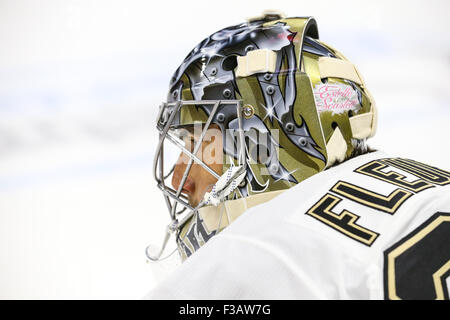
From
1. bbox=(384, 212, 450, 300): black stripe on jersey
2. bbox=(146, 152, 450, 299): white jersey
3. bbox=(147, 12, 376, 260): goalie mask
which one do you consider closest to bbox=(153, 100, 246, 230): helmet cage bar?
bbox=(147, 12, 376, 260): goalie mask

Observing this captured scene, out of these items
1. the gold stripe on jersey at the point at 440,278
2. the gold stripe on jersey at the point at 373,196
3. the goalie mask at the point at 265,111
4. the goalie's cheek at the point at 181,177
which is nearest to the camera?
the gold stripe on jersey at the point at 440,278

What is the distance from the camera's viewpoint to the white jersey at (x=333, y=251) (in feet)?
1.63

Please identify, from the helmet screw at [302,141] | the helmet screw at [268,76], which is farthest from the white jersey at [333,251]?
the helmet screw at [268,76]

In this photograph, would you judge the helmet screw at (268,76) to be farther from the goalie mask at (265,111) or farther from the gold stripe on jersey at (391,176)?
the gold stripe on jersey at (391,176)

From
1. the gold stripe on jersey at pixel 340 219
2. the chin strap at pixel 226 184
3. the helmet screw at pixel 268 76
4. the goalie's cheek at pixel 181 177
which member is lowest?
the goalie's cheek at pixel 181 177

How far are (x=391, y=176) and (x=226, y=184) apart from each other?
1.08 ft

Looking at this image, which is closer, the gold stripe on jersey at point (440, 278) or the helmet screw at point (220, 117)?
the gold stripe on jersey at point (440, 278)

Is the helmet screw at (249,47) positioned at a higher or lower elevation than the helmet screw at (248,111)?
higher

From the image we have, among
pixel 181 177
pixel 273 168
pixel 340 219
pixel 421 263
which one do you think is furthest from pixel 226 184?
pixel 421 263

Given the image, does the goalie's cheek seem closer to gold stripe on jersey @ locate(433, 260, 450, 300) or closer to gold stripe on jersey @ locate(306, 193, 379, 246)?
gold stripe on jersey @ locate(306, 193, 379, 246)

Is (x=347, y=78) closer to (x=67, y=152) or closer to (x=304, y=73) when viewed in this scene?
(x=304, y=73)

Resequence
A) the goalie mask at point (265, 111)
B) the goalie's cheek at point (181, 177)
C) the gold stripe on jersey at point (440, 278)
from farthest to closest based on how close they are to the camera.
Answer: the goalie's cheek at point (181, 177), the goalie mask at point (265, 111), the gold stripe on jersey at point (440, 278)

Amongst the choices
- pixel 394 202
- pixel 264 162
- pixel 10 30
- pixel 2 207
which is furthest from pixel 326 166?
pixel 10 30

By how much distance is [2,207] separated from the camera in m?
2.18
